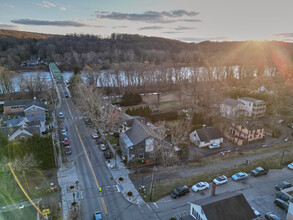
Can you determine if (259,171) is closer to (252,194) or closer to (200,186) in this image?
(252,194)

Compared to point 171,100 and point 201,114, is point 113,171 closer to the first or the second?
point 201,114

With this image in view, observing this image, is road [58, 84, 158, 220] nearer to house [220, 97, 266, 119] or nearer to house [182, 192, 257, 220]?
house [182, 192, 257, 220]

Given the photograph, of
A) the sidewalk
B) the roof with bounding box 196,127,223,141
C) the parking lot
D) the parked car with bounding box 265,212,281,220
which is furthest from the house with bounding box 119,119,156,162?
the parked car with bounding box 265,212,281,220

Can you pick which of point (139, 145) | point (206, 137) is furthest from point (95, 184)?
point (206, 137)

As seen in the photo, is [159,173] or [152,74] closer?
[159,173]

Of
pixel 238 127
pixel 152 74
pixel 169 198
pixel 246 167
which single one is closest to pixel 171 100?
pixel 152 74
